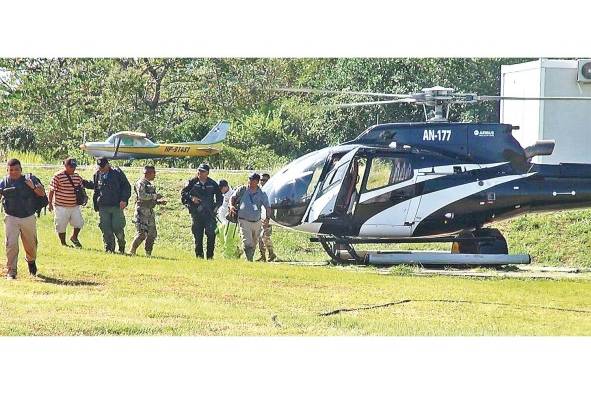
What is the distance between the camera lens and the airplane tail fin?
42.2 ft

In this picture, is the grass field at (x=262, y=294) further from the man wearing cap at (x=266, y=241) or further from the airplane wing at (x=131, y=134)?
the airplane wing at (x=131, y=134)

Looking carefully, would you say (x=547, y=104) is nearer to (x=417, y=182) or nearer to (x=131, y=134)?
(x=417, y=182)

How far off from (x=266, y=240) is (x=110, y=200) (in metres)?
1.77

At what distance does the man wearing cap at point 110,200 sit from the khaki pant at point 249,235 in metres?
1.30

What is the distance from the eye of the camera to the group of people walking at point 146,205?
503 inches

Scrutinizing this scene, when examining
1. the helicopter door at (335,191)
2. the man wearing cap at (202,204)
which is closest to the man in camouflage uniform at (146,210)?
the man wearing cap at (202,204)

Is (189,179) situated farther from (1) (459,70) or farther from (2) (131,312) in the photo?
(1) (459,70)

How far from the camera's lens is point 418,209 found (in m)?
13.2

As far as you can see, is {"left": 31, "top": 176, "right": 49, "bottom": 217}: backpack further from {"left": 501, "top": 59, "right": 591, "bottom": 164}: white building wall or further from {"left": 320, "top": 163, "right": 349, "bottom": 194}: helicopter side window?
{"left": 501, "top": 59, "right": 591, "bottom": 164}: white building wall

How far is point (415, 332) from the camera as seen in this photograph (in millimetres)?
11930

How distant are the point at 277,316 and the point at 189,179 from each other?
1911mm

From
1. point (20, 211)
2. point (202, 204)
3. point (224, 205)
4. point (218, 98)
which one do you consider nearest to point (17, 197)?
point (20, 211)
